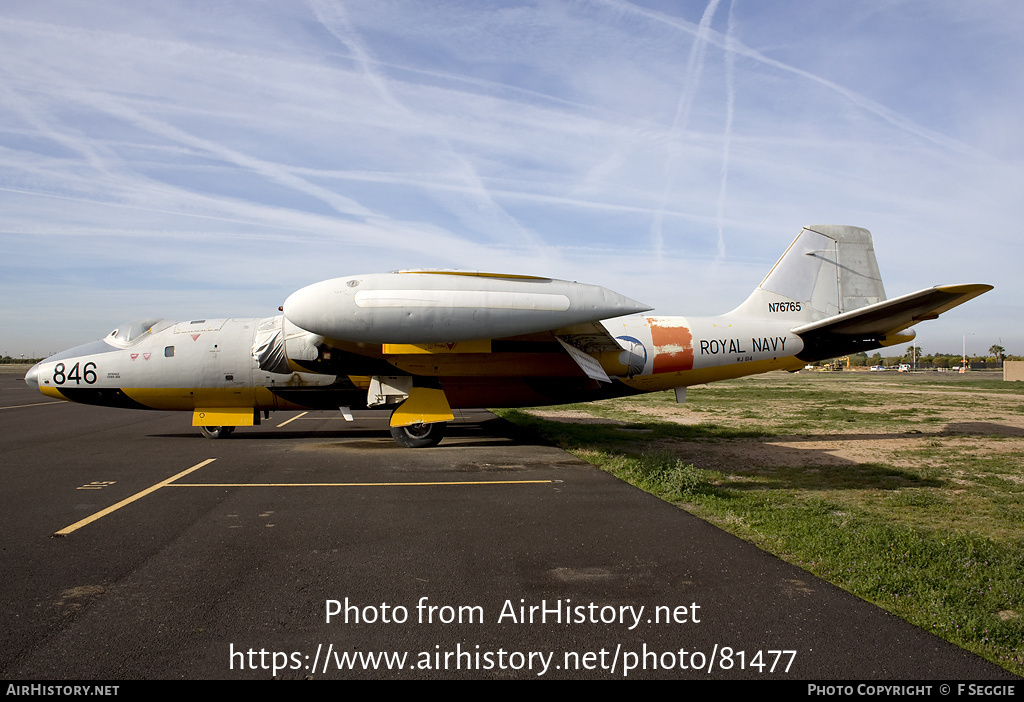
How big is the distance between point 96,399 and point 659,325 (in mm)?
13383

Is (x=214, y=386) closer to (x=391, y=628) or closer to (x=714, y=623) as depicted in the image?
(x=391, y=628)

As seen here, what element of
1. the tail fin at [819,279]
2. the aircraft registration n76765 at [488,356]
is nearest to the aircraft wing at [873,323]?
the aircraft registration n76765 at [488,356]

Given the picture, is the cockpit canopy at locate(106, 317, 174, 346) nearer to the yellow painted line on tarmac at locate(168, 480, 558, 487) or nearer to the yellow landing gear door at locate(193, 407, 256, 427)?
the yellow landing gear door at locate(193, 407, 256, 427)

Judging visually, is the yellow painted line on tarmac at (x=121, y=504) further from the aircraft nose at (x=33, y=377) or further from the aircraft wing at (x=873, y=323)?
the aircraft wing at (x=873, y=323)

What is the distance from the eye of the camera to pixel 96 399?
13734 millimetres

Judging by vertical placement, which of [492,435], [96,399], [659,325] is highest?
[659,325]

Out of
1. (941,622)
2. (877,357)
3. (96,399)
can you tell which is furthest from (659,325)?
(877,357)

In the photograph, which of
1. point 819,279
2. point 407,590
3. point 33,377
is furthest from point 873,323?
A: point 33,377

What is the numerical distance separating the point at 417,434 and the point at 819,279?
10721 mm

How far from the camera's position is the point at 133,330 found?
1398cm

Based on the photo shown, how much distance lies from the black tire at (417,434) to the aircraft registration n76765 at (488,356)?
2 centimetres

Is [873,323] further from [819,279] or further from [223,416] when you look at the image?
[223,416]

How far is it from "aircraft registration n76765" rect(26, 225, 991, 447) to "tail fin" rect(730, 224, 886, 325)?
3 centimetres

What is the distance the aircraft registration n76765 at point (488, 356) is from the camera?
12.6 metres
